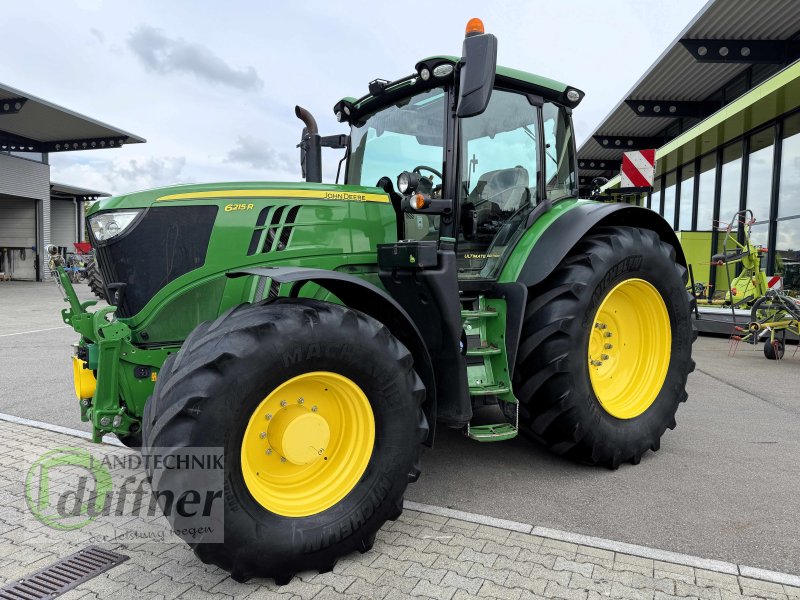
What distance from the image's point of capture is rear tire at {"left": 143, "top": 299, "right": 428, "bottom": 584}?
229cm

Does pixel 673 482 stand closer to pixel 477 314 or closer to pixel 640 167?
pixel 477 314

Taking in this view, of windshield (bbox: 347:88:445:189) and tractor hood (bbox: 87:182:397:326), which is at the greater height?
windshield (bbox: 347:88:445:189)

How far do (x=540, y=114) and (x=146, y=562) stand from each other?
3.40 metres

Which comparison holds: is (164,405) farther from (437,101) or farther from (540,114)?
(540,114)

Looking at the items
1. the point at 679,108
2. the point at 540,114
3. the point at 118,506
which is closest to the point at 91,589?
the point at 118,506

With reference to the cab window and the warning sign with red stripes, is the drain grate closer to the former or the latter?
the cab window

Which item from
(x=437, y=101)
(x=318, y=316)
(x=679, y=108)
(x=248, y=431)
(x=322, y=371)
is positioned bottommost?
(x=248, y=431)

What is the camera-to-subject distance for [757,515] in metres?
3.07

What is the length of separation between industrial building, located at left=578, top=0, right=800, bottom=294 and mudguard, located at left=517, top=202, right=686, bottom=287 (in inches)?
205

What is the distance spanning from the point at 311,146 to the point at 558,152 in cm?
171

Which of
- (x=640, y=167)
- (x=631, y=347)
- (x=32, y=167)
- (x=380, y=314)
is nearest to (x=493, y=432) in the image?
(x=380, y=314)

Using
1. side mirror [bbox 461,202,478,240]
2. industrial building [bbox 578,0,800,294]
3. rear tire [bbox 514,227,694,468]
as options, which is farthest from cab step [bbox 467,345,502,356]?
industrial building [bbox 578,0,800,294]

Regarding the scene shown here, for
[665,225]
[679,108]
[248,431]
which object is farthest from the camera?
[679,108]

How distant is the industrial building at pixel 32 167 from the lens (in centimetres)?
2198
